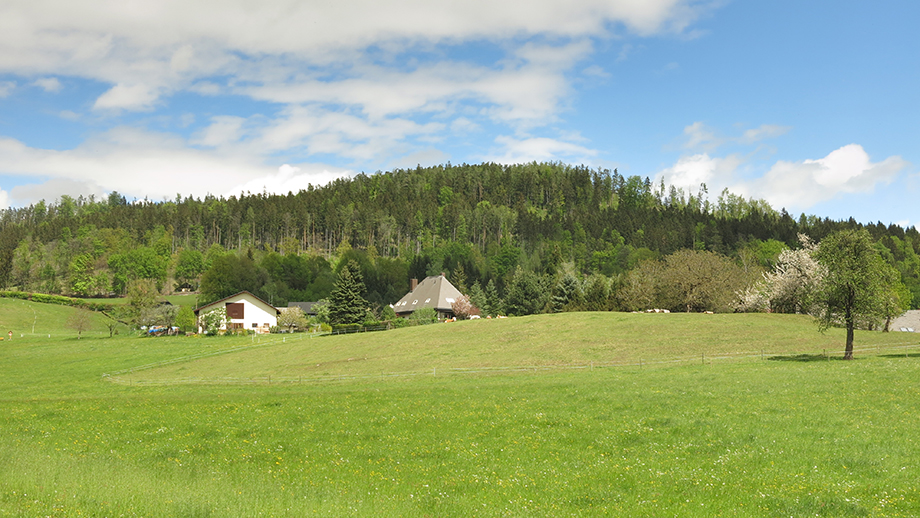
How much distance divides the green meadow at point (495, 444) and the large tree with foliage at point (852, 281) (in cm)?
374

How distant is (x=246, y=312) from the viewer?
102 metres

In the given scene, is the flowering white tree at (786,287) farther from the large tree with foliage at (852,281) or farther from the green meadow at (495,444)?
the large tree with foliage at (852,281)

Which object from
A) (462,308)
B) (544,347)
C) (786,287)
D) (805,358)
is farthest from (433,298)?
(805,358)

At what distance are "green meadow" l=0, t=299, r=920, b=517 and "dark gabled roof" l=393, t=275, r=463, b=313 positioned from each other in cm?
6628

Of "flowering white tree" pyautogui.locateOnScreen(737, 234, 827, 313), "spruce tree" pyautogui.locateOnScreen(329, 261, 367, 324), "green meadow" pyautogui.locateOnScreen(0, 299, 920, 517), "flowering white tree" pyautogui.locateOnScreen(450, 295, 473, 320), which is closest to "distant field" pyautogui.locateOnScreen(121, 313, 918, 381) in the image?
"green meadow" pyautogui.locateOnScreen(0, 299, 920, 517)

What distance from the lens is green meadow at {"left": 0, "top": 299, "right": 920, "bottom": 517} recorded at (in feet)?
38.1

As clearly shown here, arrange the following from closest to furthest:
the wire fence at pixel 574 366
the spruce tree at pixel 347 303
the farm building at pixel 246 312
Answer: the wire fence at pixel 574 366 < the spruce tree at pixel 347 303 < the farm building at pixel 246 312

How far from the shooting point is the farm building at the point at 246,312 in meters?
99.2

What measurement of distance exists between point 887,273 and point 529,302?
60.4 meters

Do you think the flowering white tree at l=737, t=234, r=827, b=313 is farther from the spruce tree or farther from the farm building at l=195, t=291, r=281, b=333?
the farm building at l=195, t=291, r=281, b=333

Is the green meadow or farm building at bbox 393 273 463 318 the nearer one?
the green meadow

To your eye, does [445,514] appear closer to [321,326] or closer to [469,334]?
[469,334]

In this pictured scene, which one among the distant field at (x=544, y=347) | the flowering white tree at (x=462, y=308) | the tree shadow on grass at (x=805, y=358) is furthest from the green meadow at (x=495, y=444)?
Result: the flowering white tree at (x=462, y=308)

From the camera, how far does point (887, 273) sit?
38.5 m
